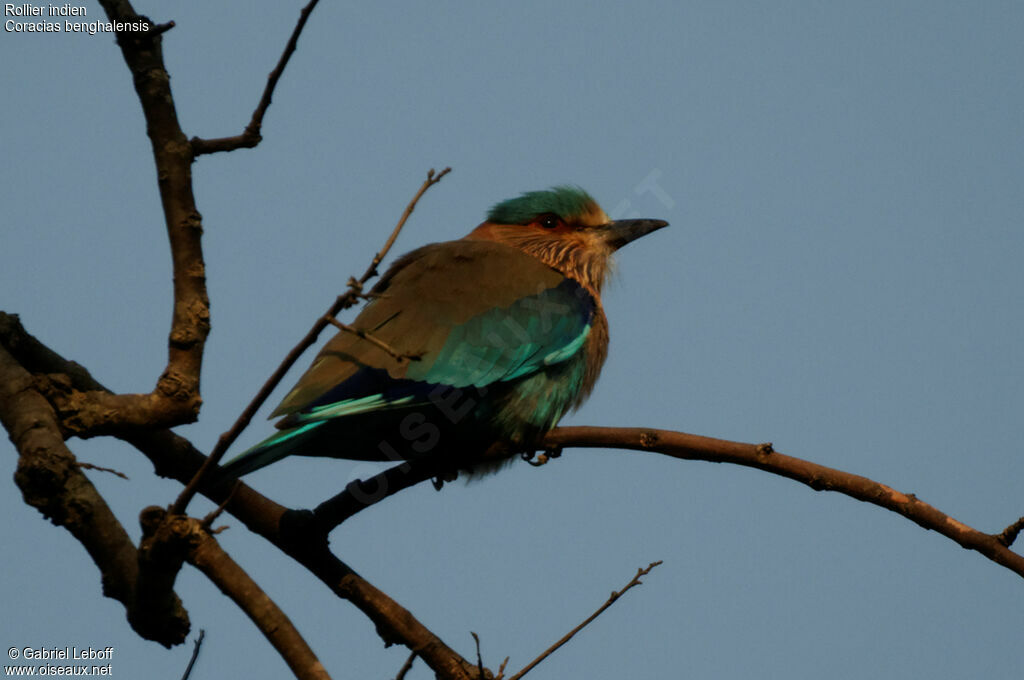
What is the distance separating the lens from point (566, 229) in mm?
6711

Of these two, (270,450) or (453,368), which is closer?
(270,450)

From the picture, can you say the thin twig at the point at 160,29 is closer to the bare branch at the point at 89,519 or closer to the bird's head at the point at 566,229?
the bare branch at the point at 89,519

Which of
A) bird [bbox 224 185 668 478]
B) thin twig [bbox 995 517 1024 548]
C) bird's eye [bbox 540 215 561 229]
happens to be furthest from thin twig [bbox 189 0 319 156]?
bird's eye [bbox 540 215 561 229]

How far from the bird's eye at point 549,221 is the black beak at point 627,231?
290 millimetres

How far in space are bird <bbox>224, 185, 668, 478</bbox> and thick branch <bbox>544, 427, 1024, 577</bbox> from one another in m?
0.84

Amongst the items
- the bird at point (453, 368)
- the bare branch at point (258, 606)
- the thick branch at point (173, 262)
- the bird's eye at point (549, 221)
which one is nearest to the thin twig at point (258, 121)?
the thick branch at point (173, 262)

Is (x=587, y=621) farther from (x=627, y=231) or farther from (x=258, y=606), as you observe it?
(x=627, y=231)

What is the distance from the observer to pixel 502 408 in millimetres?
4977

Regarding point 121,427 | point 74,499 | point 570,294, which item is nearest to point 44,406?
point 121,427

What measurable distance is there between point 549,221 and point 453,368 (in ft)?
7.12

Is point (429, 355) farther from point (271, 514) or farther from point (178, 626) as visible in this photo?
point (178, 626)

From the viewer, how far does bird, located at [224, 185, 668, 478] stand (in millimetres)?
4352

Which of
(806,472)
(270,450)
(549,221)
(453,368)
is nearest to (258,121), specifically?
(270,450)

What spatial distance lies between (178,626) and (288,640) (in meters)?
0.34
